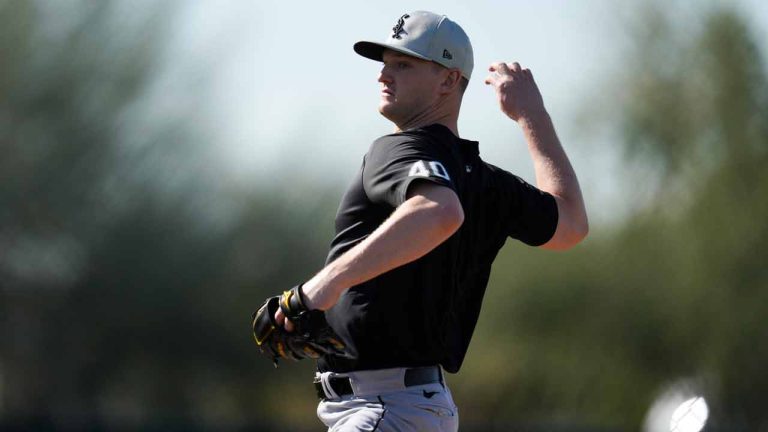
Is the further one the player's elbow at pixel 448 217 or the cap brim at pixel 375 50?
the cap brim at pixel 375 50

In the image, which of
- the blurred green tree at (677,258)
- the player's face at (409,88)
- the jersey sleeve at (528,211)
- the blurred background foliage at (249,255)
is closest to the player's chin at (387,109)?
the player's face at (409,88)

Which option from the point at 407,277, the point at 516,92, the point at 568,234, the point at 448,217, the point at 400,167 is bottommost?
the point at 407,277

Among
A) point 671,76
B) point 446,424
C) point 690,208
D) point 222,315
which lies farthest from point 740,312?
point 446,424

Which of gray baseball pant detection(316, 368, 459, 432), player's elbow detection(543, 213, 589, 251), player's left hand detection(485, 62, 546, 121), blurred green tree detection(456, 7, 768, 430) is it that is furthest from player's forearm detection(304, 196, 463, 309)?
blurred green tree detection(456, 7, 768, 430)

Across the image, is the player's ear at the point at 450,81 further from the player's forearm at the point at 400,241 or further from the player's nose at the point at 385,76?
the player's forearm at the point at 400,241

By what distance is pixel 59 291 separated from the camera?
28391 mm

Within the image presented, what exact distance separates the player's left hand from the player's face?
0.55 m

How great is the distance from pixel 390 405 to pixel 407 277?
470 mm

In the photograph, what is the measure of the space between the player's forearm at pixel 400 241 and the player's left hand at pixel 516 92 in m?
1.42

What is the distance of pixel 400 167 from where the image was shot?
4637mm

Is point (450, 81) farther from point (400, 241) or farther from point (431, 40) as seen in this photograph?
point (400, 241)

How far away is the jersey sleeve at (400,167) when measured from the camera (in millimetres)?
4512

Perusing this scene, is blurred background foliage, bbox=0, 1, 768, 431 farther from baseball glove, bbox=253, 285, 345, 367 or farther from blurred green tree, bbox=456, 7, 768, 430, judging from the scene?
baseball glove, bbox=253, 285, 345, 367

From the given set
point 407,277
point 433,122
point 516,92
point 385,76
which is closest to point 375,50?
point 385,76
